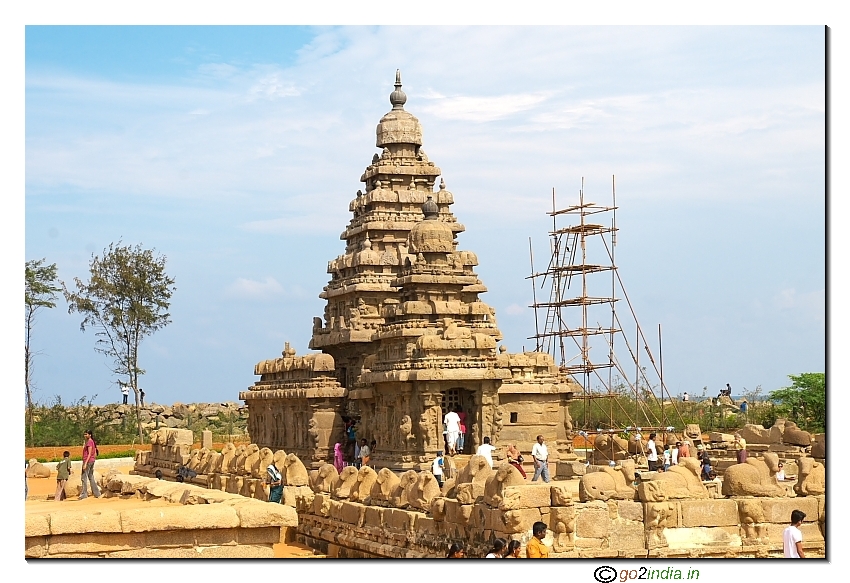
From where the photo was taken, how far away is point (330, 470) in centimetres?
2314

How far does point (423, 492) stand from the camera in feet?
62.4

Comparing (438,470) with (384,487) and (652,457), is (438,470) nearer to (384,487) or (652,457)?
(384,487)

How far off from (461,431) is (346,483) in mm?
6802

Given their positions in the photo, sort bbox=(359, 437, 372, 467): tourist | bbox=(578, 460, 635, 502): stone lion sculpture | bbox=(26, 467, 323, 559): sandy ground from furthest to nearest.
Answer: bbox=(359, 437, 372, 467): tourist → bbox=(26, 467, 323, 559): sandy ground → bbox=(578, 460, 635, 502): stone lion sculpture

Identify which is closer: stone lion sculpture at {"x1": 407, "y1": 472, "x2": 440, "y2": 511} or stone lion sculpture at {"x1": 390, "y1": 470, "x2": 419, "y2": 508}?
stone lion sculpture at {"x1": 407, "y1": 472, "x2": 440, "y2": 511}

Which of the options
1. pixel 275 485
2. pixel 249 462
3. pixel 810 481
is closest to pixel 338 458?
pixel 249 462

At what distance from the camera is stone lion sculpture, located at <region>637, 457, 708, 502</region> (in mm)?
16875

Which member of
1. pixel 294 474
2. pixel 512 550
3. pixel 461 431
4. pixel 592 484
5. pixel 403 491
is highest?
pixel 592 484

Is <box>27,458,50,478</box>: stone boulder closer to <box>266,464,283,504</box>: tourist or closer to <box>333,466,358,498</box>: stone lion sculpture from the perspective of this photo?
<box>266,464,283,504</box>: tourist

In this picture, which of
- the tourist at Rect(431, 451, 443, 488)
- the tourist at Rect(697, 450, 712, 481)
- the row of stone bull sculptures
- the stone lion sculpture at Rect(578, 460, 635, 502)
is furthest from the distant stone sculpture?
the tourist at Rect(431, 451, 443, 488)

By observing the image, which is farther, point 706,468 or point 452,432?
point 452,432

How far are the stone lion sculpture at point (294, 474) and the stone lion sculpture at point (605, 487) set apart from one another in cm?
825

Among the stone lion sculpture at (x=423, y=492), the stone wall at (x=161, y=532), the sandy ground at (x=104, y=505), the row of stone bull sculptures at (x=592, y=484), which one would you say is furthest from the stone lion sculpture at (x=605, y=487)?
the stone wall at (x=161, y=532)

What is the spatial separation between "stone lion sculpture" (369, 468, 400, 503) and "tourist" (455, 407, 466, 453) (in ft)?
23.6
